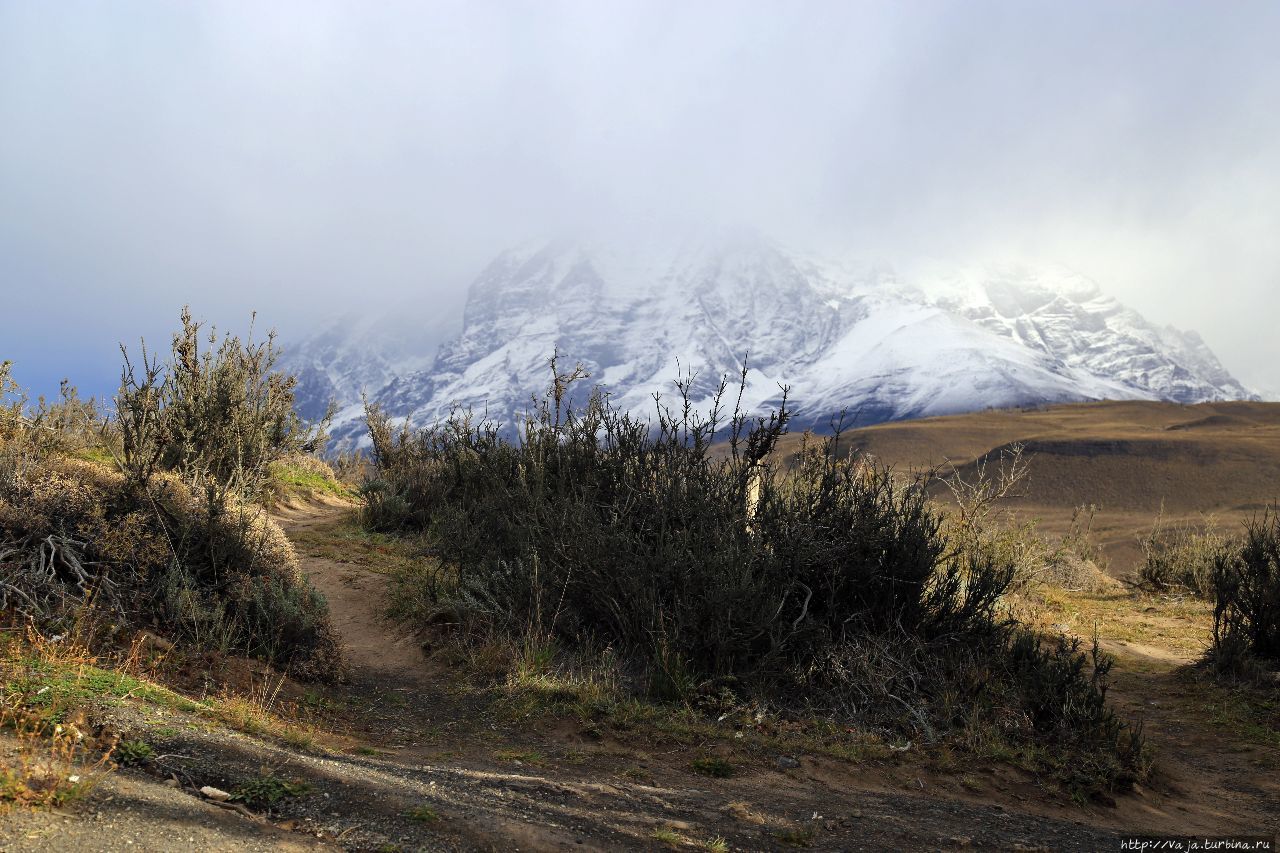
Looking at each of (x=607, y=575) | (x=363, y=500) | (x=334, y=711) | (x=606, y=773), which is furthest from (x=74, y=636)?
(x=363, y=500)

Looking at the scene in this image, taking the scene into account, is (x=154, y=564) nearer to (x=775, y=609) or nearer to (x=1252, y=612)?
(x=775, y=609)

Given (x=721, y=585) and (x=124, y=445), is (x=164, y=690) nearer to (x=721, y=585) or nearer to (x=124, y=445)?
(x=124, y=445)

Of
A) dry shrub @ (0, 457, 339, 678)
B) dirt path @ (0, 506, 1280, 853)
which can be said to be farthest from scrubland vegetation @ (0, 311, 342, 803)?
dirt path @ (0, 506, 1280, 853)

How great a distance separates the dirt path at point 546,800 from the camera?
10.2 feet

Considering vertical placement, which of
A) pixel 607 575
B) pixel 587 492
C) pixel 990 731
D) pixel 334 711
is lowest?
pixel 334 711

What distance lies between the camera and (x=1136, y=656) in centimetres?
945

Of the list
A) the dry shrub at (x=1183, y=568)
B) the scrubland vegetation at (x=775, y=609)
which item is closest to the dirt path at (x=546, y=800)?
the scrubland vegetation at (x=775, y=609)

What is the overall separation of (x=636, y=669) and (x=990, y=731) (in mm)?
2717

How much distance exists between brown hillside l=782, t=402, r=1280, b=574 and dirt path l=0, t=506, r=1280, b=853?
1082 inches

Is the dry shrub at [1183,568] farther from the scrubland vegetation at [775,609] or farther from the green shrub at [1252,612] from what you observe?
the scrubland vegetation at [775,609]

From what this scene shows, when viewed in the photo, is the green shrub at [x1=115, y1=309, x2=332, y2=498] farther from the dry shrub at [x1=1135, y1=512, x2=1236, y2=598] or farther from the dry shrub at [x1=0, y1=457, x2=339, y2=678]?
the dry shrub at [x1=1135, y1=512, x2=1236, y2=598]

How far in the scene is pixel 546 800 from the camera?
396 cm

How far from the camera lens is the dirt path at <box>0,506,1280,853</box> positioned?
3.11 m

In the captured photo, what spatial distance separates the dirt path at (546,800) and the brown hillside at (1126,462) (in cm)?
2749
